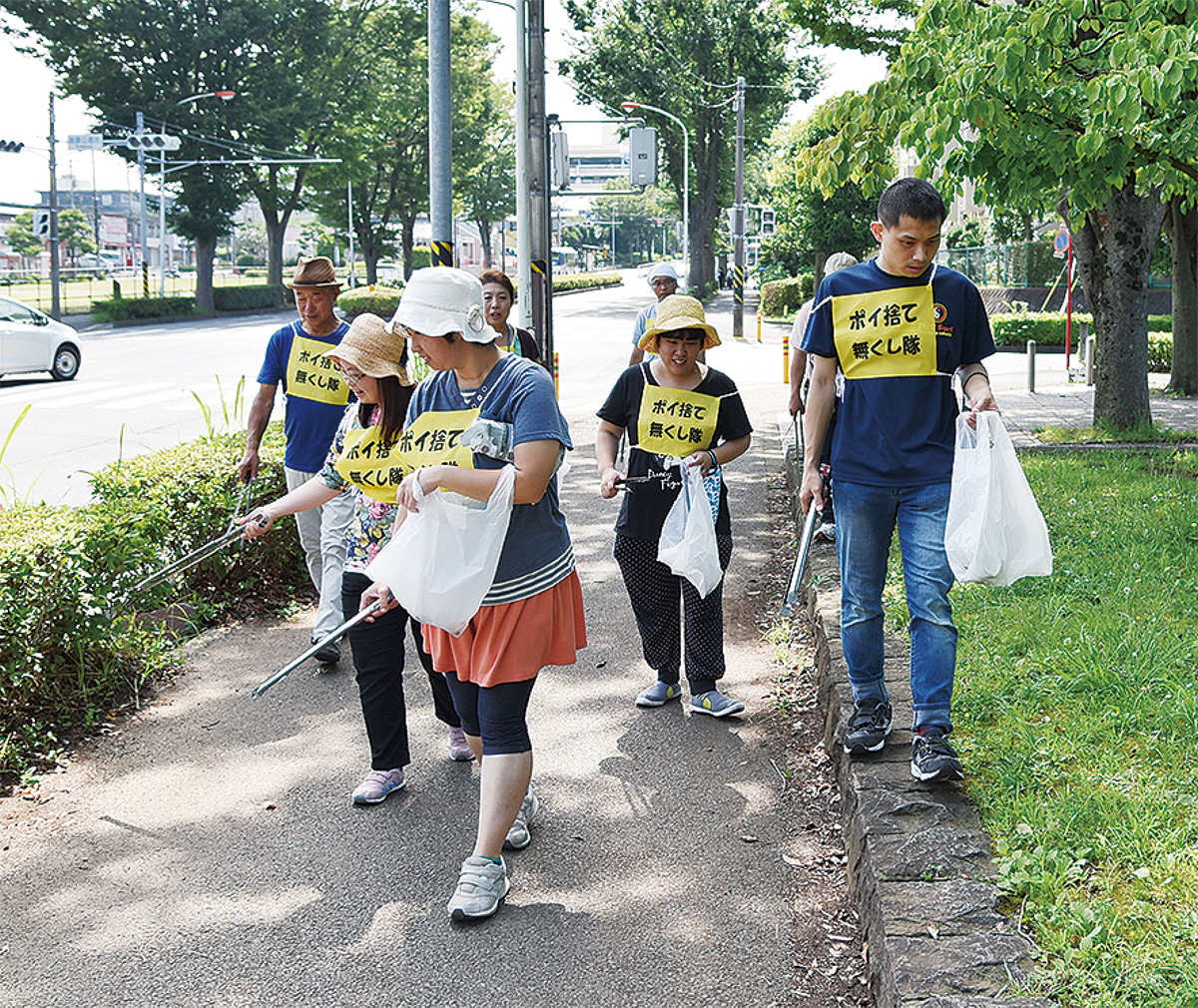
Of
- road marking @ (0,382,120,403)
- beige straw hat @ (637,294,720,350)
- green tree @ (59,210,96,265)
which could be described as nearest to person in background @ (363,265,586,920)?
beige straw hat @ (637,294,720,350)

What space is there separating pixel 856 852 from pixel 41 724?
10.7ft

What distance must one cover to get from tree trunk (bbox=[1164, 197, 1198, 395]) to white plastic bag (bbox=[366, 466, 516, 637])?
51.7 feet

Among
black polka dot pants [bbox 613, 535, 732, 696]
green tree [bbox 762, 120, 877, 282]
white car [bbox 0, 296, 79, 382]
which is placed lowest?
black polka dot pants [bbox 613, 535, 732, 696]

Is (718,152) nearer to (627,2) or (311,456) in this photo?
(627,2)

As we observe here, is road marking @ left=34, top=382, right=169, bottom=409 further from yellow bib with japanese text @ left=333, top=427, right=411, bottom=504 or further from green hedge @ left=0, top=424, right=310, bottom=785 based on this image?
yellow bib with japanese text @ left=333, top=427, right=411, bottom=504

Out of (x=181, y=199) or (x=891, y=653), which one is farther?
(x=181, y=199)

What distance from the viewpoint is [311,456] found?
19.7 feet

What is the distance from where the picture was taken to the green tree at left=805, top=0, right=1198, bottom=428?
600cm

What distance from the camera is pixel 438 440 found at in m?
3.59

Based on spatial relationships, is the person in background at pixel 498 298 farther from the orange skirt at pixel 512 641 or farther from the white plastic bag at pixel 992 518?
the white plastic bag at pixel 992 518

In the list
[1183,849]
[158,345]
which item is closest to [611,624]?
[1183,849]

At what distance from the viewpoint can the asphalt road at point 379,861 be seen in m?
3.33

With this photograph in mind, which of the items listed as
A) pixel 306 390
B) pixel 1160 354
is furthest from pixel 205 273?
pixel 306 390

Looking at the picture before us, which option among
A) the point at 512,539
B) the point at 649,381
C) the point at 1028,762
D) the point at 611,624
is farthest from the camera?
the point at 611,624
